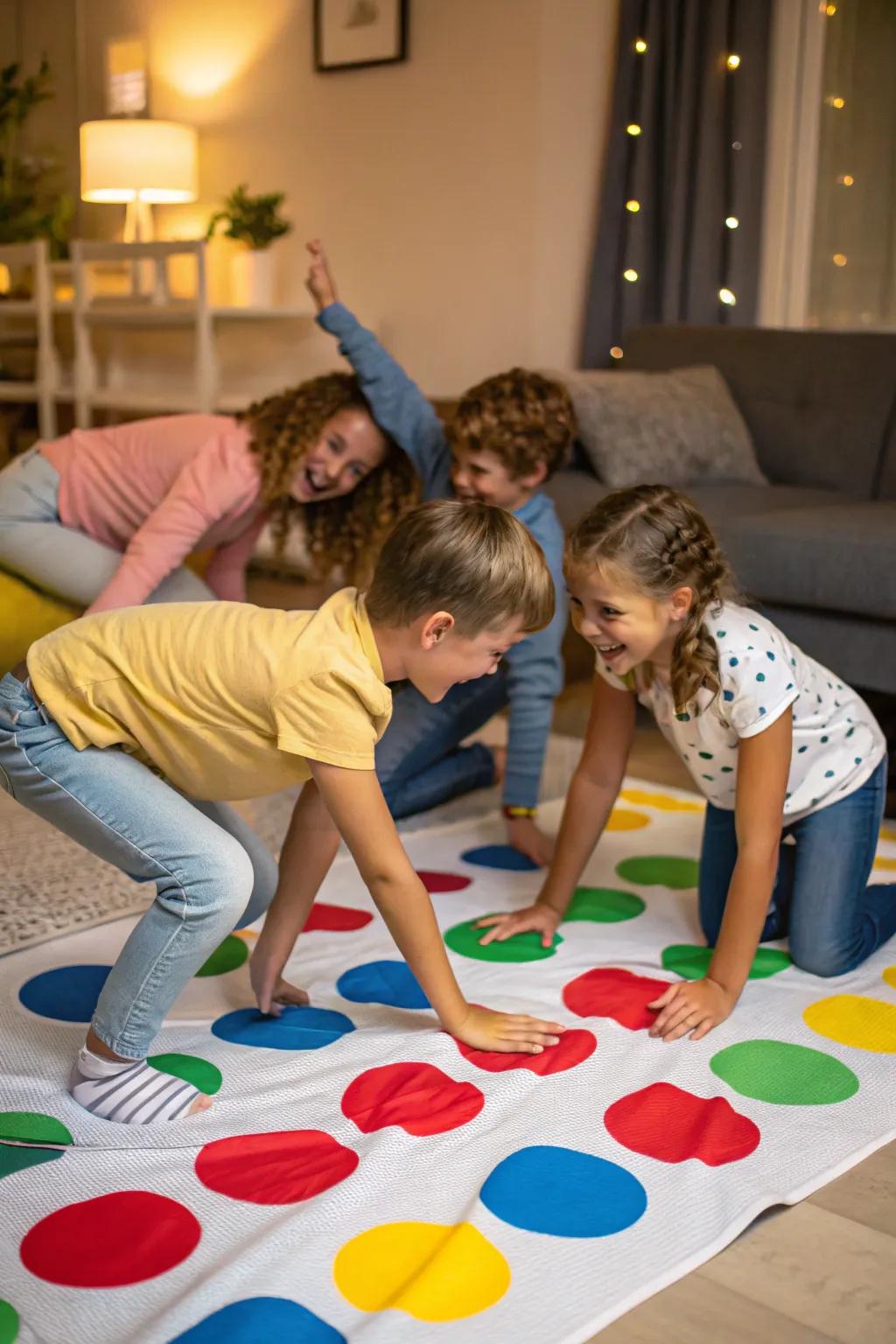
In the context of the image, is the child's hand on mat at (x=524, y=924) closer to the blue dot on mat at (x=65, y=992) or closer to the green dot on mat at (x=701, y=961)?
the green dot on mat at (x=701, y=961)

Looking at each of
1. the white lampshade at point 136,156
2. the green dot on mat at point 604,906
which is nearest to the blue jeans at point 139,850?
the green dot on mat at point 604,906

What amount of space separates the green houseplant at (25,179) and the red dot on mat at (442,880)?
170 inches

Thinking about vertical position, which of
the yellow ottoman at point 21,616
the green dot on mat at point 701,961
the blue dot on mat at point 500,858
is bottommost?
the blue dot on mat at point 500,858

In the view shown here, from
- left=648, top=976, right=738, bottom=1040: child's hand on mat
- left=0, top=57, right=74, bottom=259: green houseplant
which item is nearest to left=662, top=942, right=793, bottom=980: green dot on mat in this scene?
left=648, top=976, right=738, bottom=1040: child's hand on mat

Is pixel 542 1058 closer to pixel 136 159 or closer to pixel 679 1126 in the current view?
pixel 679 1126

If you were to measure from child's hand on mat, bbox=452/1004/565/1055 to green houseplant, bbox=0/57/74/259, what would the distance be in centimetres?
485

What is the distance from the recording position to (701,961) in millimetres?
1696

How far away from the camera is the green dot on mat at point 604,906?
1.85 meters

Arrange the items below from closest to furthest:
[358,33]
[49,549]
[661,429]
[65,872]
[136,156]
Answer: [65,872], [49,549], [661,429], [358,33], [136,156]

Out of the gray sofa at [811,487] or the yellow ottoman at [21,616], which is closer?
the yellow ottoman at [21,616]

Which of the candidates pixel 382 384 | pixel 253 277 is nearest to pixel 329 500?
pixel 382 384

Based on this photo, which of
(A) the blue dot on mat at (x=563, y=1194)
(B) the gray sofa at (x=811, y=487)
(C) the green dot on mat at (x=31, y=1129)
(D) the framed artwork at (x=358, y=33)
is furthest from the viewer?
(D) the framed artwork at (x=358, y=33)

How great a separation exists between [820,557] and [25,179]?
15.8ft

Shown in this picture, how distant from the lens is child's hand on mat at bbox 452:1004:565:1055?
140cm
